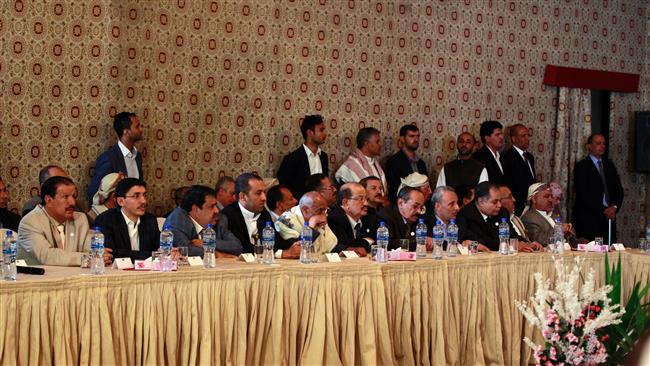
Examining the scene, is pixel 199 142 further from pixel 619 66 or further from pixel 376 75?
pixel 619 66

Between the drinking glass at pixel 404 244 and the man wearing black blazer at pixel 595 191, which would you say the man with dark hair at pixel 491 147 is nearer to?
the man wearing black blazer at pixel 595 191

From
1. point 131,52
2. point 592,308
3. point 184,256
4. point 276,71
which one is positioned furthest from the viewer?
point 276,71

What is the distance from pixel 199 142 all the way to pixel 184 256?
335 cm

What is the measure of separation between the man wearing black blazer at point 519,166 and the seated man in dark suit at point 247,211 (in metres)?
3.79

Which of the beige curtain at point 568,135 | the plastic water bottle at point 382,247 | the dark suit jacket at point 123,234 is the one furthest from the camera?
the beige curtain at point 568,135

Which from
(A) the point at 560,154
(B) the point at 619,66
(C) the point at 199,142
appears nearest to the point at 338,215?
(C) the point at 199,142

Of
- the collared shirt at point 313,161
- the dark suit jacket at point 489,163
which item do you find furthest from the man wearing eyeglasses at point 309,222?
the dark suit jacket at point 489,163

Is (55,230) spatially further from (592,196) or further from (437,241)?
(592,196)

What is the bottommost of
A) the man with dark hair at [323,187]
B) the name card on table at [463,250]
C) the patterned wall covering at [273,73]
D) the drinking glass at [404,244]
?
the name card on table at [463,250]

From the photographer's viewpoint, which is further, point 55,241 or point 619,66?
point 619,66

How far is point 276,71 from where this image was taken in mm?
8953

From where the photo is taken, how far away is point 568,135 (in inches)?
430

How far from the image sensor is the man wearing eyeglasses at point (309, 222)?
6.23m

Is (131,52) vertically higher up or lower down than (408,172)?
higher up
